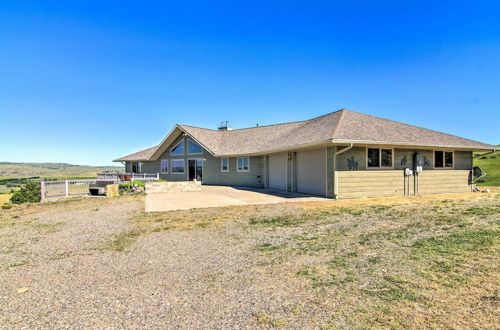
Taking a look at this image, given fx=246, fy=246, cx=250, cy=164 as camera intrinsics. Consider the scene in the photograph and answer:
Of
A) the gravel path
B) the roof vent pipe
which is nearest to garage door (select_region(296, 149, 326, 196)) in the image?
the gravel path

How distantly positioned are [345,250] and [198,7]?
1512 centimetres

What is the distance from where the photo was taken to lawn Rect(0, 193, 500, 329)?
2510 mm

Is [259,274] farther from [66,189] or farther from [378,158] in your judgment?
[66,189]

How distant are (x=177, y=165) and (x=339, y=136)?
54.7 feet

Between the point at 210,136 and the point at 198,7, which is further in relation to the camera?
the point at 210,136

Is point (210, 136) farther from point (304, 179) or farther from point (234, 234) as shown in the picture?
point (234, 234)

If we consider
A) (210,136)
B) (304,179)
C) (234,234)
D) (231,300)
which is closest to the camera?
(231,300)

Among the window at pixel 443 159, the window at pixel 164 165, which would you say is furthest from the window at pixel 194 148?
the window at pixel 443 159

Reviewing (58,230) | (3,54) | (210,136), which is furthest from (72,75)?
(58,230)

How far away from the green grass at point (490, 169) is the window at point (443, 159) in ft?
28.0

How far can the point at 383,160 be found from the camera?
12.1 metres

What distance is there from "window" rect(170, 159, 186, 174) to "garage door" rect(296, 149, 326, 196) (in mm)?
12589

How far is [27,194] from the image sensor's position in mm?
12258

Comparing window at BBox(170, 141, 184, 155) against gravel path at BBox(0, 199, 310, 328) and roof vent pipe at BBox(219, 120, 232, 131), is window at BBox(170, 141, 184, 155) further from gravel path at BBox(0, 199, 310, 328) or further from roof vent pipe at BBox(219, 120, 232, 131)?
gravel path at BBox(0, 199, 310, 328)
